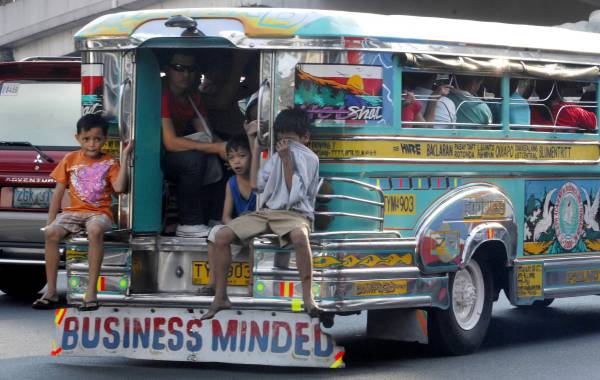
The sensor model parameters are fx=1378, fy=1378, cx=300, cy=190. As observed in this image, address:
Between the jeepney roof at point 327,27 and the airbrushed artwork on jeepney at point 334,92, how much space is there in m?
0.22

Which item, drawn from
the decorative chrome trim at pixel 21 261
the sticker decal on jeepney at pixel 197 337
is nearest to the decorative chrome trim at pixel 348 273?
the sticker decal on jeepney at pixel 197 337

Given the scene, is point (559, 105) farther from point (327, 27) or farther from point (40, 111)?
point (40, 111)

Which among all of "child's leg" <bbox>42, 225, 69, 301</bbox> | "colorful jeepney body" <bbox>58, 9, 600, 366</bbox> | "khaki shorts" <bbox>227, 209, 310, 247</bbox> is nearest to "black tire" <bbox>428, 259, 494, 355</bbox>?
"colorful jeepney body" <bbox>58, 9, 600, 366</bbox>

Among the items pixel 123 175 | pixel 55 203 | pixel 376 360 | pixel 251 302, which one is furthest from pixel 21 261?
pixel 251 302

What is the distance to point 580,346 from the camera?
10.9 metres

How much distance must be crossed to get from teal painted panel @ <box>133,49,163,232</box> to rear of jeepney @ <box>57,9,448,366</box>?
1.4 inches

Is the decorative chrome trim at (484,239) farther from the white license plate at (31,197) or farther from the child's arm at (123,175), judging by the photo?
the white license plate at (31,197)

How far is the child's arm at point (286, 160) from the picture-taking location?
350 inches

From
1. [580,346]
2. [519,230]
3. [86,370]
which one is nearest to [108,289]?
[86,370]

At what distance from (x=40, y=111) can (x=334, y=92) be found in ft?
15.4

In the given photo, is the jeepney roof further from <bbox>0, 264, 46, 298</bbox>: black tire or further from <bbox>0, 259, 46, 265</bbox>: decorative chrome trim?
<bbox>0, 264, 46, 298</bbox>: black tire

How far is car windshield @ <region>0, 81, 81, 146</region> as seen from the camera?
1275cm

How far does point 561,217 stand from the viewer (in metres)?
10.9

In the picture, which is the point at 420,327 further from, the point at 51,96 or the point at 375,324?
the point at 51,96
